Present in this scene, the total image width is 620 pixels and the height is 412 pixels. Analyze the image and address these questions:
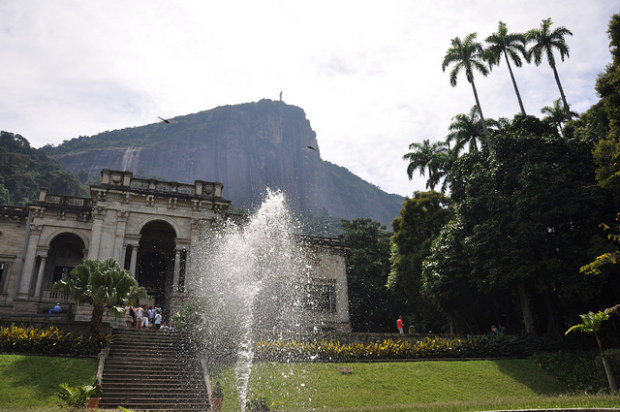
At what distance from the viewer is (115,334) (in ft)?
61.4

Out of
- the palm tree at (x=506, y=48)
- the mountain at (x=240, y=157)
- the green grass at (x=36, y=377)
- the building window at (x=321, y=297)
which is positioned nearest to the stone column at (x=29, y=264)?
the green grass at (x=36, y=377)

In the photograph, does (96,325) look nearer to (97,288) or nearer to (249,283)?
(97,288)

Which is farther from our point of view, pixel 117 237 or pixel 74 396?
pixel 117 237

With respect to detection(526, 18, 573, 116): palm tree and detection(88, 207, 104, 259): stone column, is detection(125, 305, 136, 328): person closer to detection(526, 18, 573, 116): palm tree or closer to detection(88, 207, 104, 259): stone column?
detection(88, 207, 104, 259): stone column

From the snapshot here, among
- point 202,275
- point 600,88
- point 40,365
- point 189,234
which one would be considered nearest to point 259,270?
point 202,275

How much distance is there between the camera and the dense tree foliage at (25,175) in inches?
2490

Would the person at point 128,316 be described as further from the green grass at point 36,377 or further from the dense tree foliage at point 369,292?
the dense tree foliage at point 369,292

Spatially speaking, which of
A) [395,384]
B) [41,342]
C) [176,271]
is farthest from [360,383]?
[176,271]

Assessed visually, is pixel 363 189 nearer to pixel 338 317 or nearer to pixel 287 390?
pixel 338 317

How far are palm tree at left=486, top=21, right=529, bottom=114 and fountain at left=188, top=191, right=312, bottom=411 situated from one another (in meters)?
21.6

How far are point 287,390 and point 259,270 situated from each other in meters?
9.27

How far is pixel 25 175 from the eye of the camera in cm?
6606

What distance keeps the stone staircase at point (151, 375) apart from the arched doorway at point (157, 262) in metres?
12.5

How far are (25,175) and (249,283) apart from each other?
6158 cm
